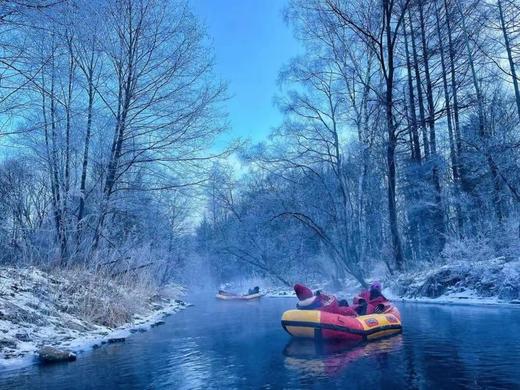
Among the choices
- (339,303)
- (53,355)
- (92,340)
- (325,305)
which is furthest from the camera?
(339,303)

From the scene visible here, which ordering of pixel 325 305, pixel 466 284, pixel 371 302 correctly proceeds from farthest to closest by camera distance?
pixel 466 284 < pixel 371 302 < pixel 325 305

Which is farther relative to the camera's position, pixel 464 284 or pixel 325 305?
pixel 464 284

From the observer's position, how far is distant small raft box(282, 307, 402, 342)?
317 inches

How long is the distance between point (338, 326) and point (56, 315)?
17.0 ft

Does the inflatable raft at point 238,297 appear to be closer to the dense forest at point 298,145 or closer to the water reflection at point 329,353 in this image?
the dense forest at point 298,145

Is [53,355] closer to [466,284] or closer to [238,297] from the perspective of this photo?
[466,284]

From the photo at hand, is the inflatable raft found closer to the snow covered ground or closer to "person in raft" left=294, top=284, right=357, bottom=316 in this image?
the snow covered ground

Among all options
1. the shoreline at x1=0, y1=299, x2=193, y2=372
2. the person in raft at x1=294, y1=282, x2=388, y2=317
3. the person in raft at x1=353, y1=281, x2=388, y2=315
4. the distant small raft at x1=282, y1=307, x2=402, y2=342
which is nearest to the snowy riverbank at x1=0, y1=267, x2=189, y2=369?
the shoreline at x1=0, y1=299, x2=193, y2=372

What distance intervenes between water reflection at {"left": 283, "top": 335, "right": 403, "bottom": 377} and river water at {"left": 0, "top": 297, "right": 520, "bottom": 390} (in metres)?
0.01

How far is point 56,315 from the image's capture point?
838 centimetres

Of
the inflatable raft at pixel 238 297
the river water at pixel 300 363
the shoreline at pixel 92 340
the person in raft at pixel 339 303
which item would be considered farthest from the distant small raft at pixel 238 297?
the person in raft at pixel 339 303

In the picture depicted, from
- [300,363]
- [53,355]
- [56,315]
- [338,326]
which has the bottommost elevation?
[300,363]

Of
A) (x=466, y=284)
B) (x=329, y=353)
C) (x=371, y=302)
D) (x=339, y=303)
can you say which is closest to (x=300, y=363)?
(x=329, y=353)

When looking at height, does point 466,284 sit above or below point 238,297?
above
